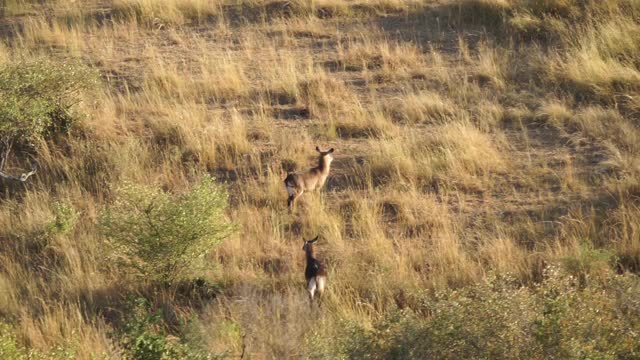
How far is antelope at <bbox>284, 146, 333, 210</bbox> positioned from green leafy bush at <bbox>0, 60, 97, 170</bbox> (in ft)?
10.3

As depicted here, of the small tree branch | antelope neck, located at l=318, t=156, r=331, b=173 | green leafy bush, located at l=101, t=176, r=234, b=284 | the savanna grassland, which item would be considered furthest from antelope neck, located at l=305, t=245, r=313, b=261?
the small tree branch

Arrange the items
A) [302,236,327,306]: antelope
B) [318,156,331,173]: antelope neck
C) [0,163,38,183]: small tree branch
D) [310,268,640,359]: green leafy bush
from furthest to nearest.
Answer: [0,163,38,183]: small tree branch → [318,156,331,173]: antelope neck → [302,236,327,306]: antelope → [310,268,640,359]: green leafy bush

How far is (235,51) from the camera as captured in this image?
13.5m

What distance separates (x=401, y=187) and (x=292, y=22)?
5841 millimetres

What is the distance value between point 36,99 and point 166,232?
3538 mm

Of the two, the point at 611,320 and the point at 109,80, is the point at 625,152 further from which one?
the point at 109,80

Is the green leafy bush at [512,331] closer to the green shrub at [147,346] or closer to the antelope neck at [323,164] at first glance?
the green shrub at [147,346]

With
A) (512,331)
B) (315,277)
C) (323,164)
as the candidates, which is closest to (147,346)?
(315,277)

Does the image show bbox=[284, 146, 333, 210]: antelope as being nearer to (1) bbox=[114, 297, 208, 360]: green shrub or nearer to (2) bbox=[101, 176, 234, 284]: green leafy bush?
(2) bbox=[101, 176, 234, 284]: green leafy bush

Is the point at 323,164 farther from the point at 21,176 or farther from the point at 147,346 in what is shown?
the point at 147,346

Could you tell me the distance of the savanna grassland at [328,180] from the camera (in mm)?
6039

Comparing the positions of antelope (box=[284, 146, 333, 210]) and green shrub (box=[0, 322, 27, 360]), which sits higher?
green shrub (box=[0, 322, 27, 360])

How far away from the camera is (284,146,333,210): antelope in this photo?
8820mm

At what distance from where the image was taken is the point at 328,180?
31.8 ft
